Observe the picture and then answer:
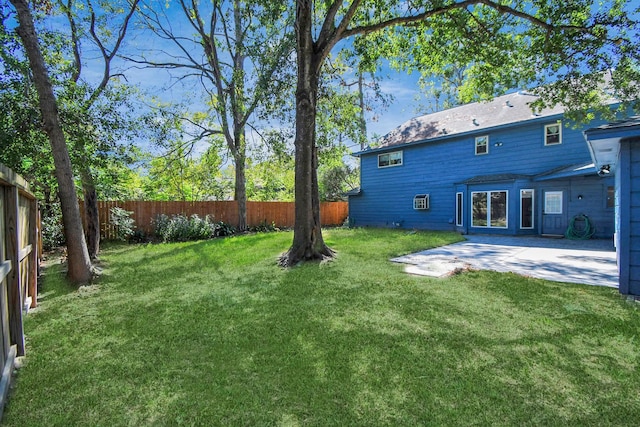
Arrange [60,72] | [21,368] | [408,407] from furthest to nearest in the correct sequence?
[60,72], [21,368], [408,407]

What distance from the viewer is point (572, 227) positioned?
33.4ft

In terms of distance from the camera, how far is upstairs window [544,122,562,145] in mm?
10820

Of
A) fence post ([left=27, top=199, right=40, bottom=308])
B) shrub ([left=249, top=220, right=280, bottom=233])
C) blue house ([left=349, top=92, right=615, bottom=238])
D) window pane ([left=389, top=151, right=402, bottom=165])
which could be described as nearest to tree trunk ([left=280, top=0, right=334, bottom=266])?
fence post ([left=27, top=199, right=40, bottom=308])

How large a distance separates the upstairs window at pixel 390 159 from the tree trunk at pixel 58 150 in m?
13.2

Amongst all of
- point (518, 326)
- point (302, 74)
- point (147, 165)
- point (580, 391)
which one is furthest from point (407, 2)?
point (147, 165)

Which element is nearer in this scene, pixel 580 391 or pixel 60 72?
pixel 580 391

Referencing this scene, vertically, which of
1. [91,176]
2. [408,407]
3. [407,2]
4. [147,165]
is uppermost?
[407,2]

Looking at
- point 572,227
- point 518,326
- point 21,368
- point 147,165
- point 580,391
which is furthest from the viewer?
point 147,165

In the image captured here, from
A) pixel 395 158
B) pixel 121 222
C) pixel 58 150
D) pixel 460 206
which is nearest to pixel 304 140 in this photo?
pixel 58 150

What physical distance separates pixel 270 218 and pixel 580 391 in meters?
14.1

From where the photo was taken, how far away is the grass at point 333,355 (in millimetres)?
1899

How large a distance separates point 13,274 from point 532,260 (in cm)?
809

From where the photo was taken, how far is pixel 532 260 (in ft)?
21.5

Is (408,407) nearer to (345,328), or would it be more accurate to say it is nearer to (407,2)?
(345,328)
